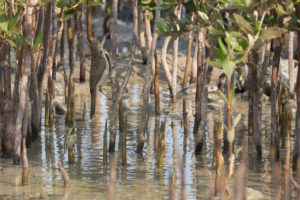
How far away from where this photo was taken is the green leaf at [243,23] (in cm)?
346

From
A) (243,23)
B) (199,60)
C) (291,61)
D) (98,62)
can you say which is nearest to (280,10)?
(243,23)

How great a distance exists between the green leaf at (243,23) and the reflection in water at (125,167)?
97cm

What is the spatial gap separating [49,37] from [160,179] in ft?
6.90

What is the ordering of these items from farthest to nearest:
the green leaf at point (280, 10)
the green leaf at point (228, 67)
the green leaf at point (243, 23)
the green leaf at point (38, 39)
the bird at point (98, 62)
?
the bird at point (98, 62), the green leaf at point (38, 39), the green leaf at point (280, 10), the green leaf at point (243, 23), the green leaf at point (228, 67)

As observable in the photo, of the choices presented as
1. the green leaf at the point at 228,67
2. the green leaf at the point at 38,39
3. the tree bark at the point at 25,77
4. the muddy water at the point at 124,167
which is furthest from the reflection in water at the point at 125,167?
the green leaf at the point at 38,39

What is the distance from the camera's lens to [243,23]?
136 inches

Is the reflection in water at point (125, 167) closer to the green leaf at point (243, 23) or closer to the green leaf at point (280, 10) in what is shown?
the green leaf at point (243, 23)

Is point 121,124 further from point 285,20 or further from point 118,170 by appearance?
point 285,20

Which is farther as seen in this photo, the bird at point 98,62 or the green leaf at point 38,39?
the bird at point 98,62

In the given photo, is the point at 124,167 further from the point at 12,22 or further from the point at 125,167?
the point at 12,22

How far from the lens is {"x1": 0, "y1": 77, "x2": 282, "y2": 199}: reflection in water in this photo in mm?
4328

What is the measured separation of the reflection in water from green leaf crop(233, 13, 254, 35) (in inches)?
38.3

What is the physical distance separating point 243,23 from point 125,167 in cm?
210

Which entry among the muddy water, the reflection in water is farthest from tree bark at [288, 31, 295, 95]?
the reflection in water
